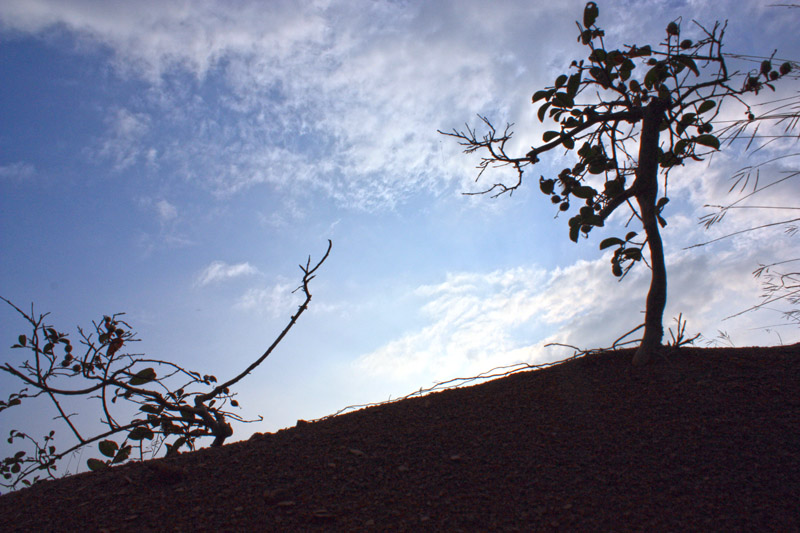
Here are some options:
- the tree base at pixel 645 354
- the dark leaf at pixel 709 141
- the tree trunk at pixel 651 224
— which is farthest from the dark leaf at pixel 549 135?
the tree base at pixel 645 354

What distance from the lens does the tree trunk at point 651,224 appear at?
8.43ft

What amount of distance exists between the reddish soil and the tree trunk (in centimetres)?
11

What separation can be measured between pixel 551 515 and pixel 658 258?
157 cm

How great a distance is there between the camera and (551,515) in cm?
154

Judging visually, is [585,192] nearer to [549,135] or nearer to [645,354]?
[549,135]

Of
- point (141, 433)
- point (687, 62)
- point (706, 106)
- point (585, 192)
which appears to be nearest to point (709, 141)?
point (706, 106)

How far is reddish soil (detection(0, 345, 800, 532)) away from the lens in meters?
1.57

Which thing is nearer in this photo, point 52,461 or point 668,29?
point 668,29

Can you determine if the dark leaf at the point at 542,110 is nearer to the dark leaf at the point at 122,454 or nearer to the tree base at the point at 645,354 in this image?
the tree base at the point at 645,354

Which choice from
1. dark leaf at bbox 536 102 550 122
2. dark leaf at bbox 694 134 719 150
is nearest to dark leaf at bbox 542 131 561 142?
dark leaf at bbox 536 102 550 122

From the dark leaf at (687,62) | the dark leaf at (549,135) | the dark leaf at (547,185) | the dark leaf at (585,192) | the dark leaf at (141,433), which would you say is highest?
the dark leaf at (687,62)

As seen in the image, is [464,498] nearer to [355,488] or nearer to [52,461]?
[355,488]

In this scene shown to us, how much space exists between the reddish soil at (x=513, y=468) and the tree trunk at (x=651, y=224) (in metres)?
0.11

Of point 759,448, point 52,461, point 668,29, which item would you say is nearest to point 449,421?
point 759,448
